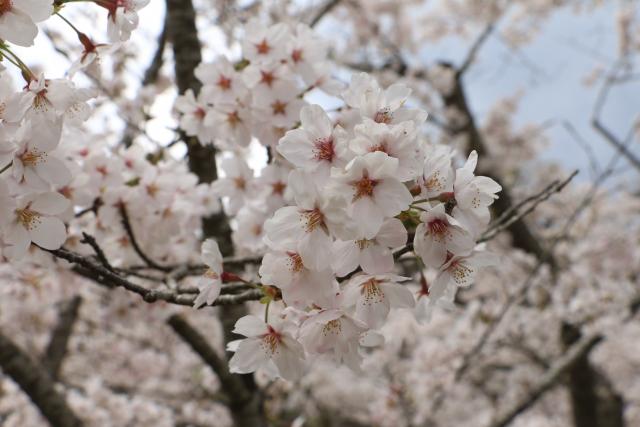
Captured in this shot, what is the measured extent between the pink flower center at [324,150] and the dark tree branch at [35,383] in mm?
1981

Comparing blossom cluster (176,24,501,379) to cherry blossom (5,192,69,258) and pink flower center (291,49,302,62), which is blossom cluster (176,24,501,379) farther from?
pink flower center (291,49,302,62)

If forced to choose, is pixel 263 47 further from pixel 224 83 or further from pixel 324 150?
pixel 324 150

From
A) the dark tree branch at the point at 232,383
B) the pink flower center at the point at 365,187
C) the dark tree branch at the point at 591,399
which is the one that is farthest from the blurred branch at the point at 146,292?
the dark tree branch at the point at 591,399

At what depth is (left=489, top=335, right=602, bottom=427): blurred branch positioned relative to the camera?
3.33 metres

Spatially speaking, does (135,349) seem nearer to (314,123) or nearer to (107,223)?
(107,223)

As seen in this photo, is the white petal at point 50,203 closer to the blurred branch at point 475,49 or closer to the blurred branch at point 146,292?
the blurred branch at point 146,292

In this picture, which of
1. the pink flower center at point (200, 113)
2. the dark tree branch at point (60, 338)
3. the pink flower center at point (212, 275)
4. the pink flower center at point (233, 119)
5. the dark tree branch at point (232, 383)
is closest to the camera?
the pink flower center at point (212, 275)

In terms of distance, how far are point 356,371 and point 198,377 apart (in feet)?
13.3

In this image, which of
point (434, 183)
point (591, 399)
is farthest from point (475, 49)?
point (434, 183)

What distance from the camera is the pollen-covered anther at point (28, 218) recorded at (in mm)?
1009

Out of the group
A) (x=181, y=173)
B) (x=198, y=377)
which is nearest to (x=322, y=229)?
(x=181, y=173)

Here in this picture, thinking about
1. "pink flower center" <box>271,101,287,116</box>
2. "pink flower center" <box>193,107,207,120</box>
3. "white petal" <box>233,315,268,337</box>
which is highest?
"pink flower center" <box>271,101,287,116</box>

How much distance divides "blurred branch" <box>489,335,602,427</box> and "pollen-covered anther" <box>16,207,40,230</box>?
310cm

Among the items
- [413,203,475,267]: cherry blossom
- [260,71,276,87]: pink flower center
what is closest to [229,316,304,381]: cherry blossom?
[413,203,475,267]: cherry blossom
